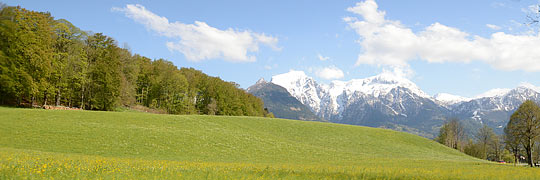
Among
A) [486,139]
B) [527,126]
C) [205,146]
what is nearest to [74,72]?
[205,146]

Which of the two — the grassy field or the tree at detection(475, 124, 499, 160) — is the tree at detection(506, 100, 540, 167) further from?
the tree at detection(475, 124, 499, 160)

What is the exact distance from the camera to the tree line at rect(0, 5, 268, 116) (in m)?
51.3

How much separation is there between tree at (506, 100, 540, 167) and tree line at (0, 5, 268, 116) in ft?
237

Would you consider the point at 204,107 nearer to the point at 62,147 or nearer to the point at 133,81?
the point at 133,81

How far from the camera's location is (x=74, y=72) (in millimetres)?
59906

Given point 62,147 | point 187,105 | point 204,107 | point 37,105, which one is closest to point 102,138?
point 62,147

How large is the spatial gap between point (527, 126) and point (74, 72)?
77675mm

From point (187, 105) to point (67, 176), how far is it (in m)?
80.9

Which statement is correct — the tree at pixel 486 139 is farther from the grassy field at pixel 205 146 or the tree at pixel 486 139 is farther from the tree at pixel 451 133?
the grassy field at pixel 205 146

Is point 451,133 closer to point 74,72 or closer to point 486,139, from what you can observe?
point 486,139

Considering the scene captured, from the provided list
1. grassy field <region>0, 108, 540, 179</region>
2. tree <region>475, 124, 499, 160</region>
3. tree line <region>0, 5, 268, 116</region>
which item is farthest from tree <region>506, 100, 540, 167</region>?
tree line <region>0, 5, 268, 116</region>

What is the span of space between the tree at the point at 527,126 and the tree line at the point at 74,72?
237ft

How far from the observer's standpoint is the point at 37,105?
187 ft

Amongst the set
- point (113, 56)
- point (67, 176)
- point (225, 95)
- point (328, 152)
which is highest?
point (113, 56)
